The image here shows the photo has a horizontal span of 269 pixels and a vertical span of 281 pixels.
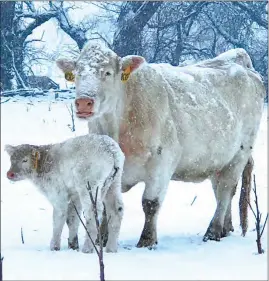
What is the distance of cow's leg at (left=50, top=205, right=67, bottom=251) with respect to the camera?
6.31 metres

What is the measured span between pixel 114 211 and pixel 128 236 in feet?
3.87

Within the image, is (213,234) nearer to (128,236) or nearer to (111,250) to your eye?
(128,236)

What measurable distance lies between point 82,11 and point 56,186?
25.1 feet

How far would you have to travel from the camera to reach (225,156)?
761 centimetres

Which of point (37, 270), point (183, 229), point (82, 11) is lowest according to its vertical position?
point (183, 229)

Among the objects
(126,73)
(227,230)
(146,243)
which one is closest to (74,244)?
(146,243)

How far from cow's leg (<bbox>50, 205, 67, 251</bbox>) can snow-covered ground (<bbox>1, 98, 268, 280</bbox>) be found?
0.34 feet

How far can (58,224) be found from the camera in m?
6.37

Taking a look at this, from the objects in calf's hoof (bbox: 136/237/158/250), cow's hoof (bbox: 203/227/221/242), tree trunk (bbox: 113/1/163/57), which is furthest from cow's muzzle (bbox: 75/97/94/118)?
tree trunk (bbox: 113/1/163/57)

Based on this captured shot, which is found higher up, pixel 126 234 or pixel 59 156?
pixel 59 156

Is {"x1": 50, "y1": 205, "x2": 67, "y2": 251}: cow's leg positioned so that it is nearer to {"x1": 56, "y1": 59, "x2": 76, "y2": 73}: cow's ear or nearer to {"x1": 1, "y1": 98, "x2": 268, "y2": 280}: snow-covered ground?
{"x1": 1, "y1": 98, "x2": 268, "y2": 280}: snow-covered ground

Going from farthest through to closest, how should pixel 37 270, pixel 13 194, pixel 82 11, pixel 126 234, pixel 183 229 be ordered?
pixel 82 11, pixel 13 194, pixel 183 229, pixel 126 234, pixel 37 270

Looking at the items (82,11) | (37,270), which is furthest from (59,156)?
(82,11)

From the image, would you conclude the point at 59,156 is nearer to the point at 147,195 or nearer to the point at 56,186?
the point at 56,186
